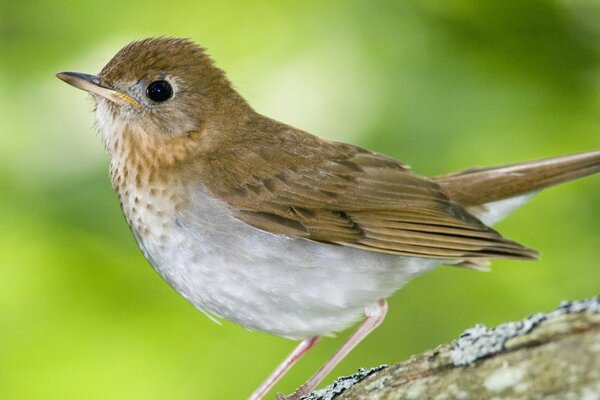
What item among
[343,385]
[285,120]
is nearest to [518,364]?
[343,385]

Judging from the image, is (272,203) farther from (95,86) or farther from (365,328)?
(95,86)

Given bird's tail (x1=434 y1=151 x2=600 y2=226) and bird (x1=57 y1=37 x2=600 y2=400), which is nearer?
bird (x1=57 y1=37 x2=600 y2=400)

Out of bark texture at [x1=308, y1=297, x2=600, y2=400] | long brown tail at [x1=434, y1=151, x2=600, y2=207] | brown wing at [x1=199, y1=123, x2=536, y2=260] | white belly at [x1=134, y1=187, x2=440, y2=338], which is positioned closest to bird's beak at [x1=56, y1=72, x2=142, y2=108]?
brown wing at [x1=199, y1=123, x2=536, y2=260]

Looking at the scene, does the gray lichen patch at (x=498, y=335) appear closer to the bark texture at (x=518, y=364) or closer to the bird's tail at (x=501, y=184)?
the bark texture at (x=518, y=364)

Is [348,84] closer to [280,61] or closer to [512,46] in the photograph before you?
[280,61]

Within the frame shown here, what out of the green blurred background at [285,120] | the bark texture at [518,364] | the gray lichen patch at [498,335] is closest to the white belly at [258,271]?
the green blurred background at [285,120]

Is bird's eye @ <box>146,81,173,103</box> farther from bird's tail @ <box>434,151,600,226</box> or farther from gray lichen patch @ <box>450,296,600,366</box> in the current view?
gray lichen patch @ <box>450,296,600,366</box>

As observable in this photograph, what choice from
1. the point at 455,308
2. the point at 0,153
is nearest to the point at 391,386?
the point at 455,308
